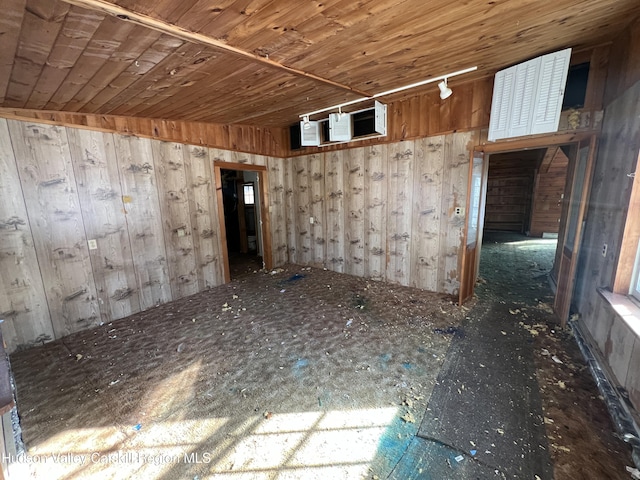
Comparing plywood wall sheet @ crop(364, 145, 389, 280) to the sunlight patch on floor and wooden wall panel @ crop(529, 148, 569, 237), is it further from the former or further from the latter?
wooden wall panel @ crop(529, 148, 569, 237)

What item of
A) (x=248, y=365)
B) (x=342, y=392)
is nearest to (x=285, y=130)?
(x=248, y=365)

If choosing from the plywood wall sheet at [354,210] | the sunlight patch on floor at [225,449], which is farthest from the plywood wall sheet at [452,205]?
the sunlight patch on floor at [225,449]

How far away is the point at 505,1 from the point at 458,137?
1859 mm

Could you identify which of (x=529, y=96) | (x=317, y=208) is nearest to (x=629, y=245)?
(x=529, y=96)

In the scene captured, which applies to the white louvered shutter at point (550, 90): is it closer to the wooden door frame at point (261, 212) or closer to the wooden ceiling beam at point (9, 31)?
the wooden ceiling beam at point (9, 31)

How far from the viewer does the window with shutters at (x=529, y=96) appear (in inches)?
97.6

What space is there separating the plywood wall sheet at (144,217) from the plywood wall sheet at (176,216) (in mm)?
73

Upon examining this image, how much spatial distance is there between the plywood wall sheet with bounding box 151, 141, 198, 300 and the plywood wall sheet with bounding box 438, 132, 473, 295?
3.80 metres

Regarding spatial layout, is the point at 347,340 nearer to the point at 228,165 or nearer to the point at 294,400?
the point at 294,400

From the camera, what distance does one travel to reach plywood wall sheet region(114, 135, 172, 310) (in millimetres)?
3299

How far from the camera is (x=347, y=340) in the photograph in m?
2.73

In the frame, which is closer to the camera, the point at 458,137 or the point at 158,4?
the point at 158,4

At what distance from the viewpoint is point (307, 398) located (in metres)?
1.97

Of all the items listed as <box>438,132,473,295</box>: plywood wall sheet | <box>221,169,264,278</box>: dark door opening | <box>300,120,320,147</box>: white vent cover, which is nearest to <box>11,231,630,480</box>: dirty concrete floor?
<box>438,132,473,295</box>: plywood wall sheet
